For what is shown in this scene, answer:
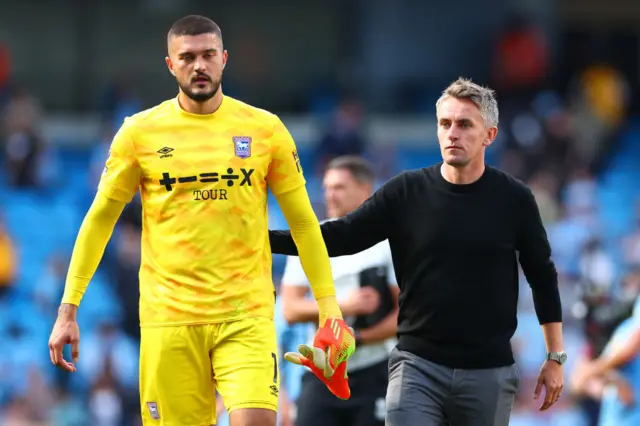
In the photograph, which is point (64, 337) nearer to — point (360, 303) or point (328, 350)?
point (328, 350)

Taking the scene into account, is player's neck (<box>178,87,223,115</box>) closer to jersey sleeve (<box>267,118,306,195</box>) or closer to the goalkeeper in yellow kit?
the goalkeeper in yellow kit

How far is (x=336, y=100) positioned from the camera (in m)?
22.4

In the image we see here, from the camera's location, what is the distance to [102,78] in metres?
22.6

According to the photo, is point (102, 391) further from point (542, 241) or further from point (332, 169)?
point (542, 241)

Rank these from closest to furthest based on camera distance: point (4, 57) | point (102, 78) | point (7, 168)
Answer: point (7, 168) → point (4, 57) → point (102, 78)

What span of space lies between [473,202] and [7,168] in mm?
13523

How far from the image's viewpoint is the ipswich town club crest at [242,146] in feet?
22.0

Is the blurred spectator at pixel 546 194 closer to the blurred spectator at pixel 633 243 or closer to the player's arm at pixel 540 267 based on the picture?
the blurred spectator at pixel 633 243

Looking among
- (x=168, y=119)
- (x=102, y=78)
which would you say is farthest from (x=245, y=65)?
(x=168, y=119)

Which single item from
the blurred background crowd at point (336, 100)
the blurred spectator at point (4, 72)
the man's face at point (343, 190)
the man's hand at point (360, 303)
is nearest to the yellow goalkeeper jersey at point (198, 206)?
the man's hand at point (360, 303)

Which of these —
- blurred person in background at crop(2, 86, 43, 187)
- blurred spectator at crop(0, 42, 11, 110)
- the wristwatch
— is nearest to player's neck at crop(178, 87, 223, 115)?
the wristwatch

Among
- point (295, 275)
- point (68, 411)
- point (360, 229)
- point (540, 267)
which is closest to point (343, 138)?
point (68, 411)

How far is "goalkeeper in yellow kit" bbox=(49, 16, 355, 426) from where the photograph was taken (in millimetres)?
6617

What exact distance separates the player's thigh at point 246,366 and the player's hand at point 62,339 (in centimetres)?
65
